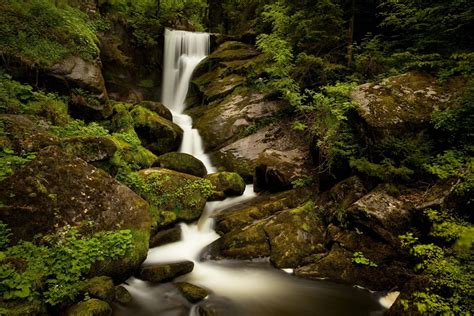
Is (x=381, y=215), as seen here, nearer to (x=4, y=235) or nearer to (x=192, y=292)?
(x=192, y=292)

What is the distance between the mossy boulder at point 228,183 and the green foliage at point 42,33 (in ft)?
18.9

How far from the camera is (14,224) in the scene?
14.6 feet

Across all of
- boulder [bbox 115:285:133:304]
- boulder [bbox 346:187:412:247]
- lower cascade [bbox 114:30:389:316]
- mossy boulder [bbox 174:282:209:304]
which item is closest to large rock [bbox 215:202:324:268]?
lower cascade [bbox 114:30:389:316]

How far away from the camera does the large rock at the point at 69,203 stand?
15.0 feet

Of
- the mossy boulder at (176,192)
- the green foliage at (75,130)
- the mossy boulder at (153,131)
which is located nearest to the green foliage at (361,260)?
the mossy boulder at (176,192)

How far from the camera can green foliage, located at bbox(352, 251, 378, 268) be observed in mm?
5564

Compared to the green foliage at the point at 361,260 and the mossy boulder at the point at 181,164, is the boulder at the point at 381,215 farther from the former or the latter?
the mossy boulder at the point at 181,164

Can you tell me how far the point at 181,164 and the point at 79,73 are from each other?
166 inches

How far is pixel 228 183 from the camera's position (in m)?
8.91

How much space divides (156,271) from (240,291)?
1.61 meters

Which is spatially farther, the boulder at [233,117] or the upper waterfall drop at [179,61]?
the upper waterfall drop at [179,61]

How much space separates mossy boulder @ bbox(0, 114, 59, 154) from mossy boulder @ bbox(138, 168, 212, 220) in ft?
7.43

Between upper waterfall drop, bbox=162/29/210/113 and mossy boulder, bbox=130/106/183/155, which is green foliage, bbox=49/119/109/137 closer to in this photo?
mossy boulder, bbox=130/106/183/155

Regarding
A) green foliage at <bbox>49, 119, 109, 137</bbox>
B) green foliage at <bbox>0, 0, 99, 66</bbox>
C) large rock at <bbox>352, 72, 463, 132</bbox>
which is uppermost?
green foliage at <bbox>0, 0, 99, 66</bbox>
